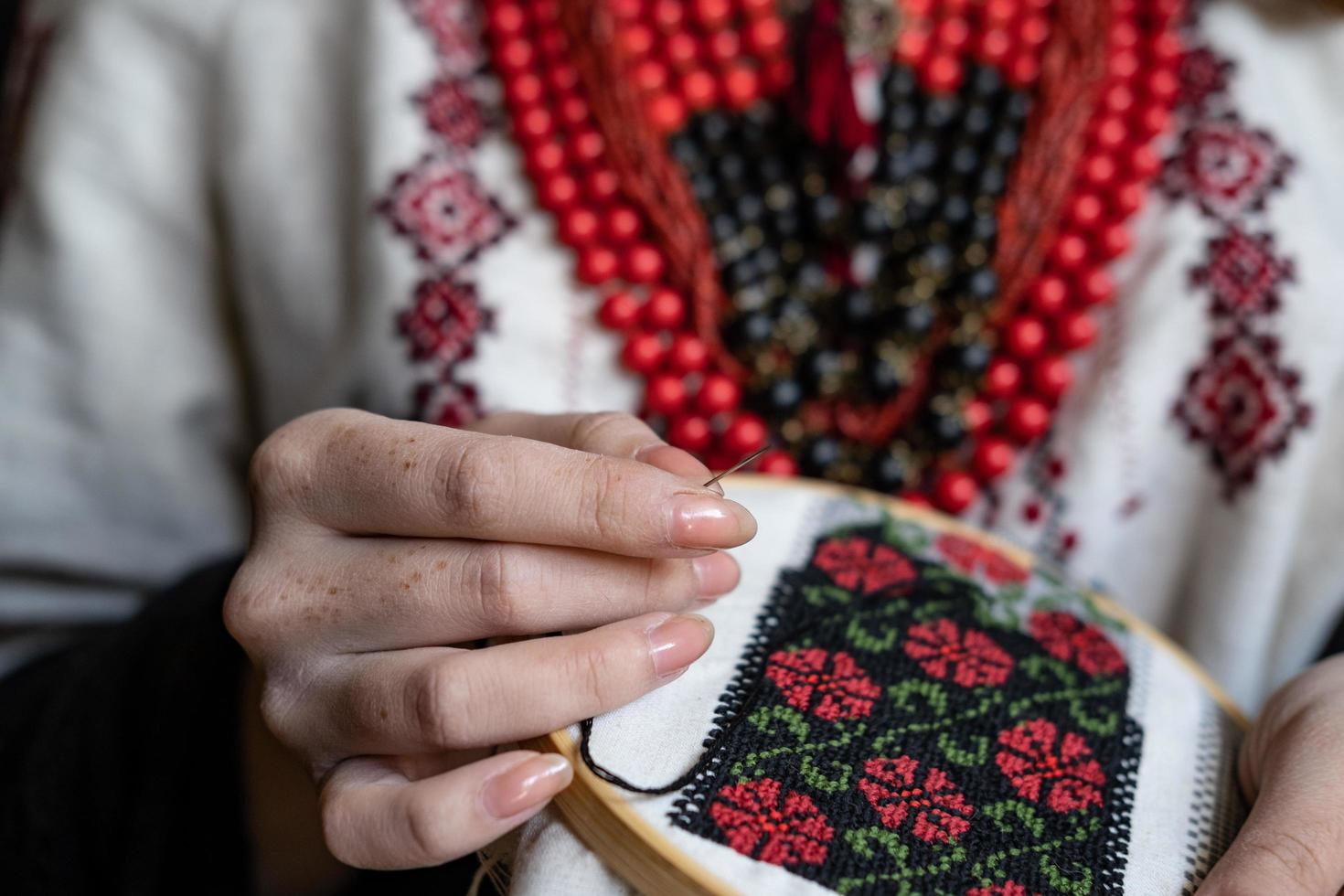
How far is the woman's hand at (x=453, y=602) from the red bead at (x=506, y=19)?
414 millimetres

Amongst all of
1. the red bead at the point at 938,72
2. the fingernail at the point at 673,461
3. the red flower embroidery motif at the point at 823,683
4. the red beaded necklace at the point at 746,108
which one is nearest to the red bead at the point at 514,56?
the red beaded necklace at the point at 746,108

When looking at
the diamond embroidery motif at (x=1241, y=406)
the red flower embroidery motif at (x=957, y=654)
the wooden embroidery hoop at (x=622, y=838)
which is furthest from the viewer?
the diamond embroidery motif at (x=1241, y=406)

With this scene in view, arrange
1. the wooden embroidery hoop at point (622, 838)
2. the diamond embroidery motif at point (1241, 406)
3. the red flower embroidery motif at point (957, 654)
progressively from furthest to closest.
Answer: the diamond embroidery motif at point (1241, 406) → the red flower embroidery motif at point (957, 654) → the wooden embroidery hoop at point (622, 838)

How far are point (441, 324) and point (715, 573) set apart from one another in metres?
0.33

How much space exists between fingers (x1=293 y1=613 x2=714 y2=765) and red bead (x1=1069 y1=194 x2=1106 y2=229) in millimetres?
485

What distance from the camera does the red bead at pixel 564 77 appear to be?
763 mm

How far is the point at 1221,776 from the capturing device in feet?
1.67

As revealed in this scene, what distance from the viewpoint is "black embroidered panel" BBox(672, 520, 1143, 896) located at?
425 mm

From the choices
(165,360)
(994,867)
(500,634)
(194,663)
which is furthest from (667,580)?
(165,360)

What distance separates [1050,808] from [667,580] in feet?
0.70

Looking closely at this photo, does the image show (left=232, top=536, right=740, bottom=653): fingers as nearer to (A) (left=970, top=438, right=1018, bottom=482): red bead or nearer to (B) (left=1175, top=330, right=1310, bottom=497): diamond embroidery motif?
(A) (left=970, top=438, right=1018, bottom=482): red bead

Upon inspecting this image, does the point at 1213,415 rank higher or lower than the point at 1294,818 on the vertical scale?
higher

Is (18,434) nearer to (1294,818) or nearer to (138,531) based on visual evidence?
(138,531)

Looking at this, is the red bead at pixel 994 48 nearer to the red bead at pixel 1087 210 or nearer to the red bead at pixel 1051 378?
the red bead at pixel 1087 210
